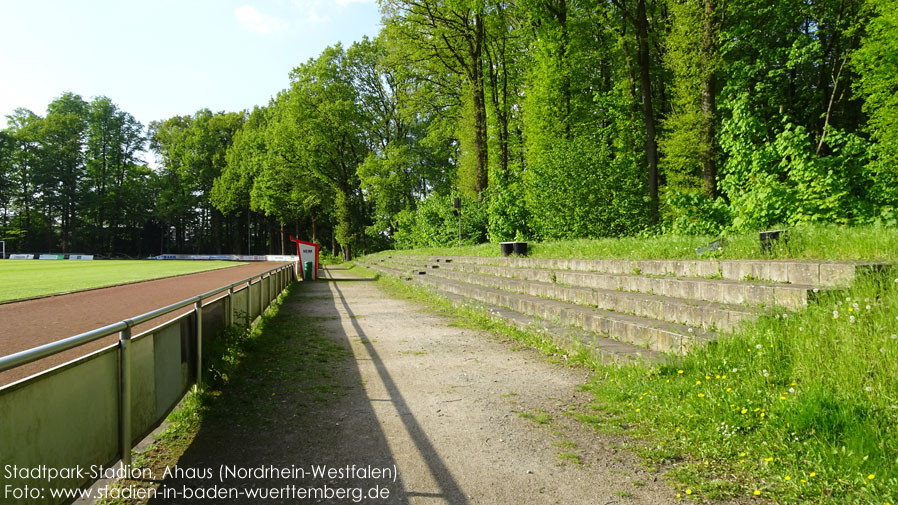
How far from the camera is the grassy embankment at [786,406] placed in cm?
286

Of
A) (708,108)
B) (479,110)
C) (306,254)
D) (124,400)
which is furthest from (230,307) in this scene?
(306,254)

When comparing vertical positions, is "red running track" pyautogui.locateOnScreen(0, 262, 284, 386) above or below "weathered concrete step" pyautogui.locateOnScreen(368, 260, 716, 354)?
below

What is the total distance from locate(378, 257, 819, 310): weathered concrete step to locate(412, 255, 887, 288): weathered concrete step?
8.7 inches

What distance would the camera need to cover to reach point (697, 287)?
6.02 metres

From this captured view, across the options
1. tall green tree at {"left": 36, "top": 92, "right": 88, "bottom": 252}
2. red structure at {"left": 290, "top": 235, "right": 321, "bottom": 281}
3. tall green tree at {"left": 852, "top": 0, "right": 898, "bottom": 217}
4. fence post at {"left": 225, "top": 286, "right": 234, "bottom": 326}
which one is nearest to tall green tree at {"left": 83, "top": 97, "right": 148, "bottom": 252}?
tall green tree at {"left": 36, "top": 92, "right": 88, "bottom": 252}

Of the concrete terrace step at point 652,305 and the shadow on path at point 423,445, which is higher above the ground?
the concrete terrace step at point 652,305

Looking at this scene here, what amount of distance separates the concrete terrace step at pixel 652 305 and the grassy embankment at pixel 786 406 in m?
0.44

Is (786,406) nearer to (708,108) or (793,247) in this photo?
(793,247)

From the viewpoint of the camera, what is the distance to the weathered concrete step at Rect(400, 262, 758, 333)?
16.1 ft

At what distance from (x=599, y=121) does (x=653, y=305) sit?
19814 mm

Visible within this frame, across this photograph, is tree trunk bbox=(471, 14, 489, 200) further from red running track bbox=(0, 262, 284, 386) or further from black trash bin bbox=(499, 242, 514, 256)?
red running track bbox=(0, 262, 284, 386)

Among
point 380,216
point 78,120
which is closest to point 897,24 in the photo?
point 380,216

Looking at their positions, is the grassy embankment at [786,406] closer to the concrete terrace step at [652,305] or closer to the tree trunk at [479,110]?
the concrete terrace step at [652,305]

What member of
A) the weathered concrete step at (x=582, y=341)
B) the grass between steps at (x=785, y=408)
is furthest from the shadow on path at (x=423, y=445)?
the weathered concrete step at (x=582, y=341)
